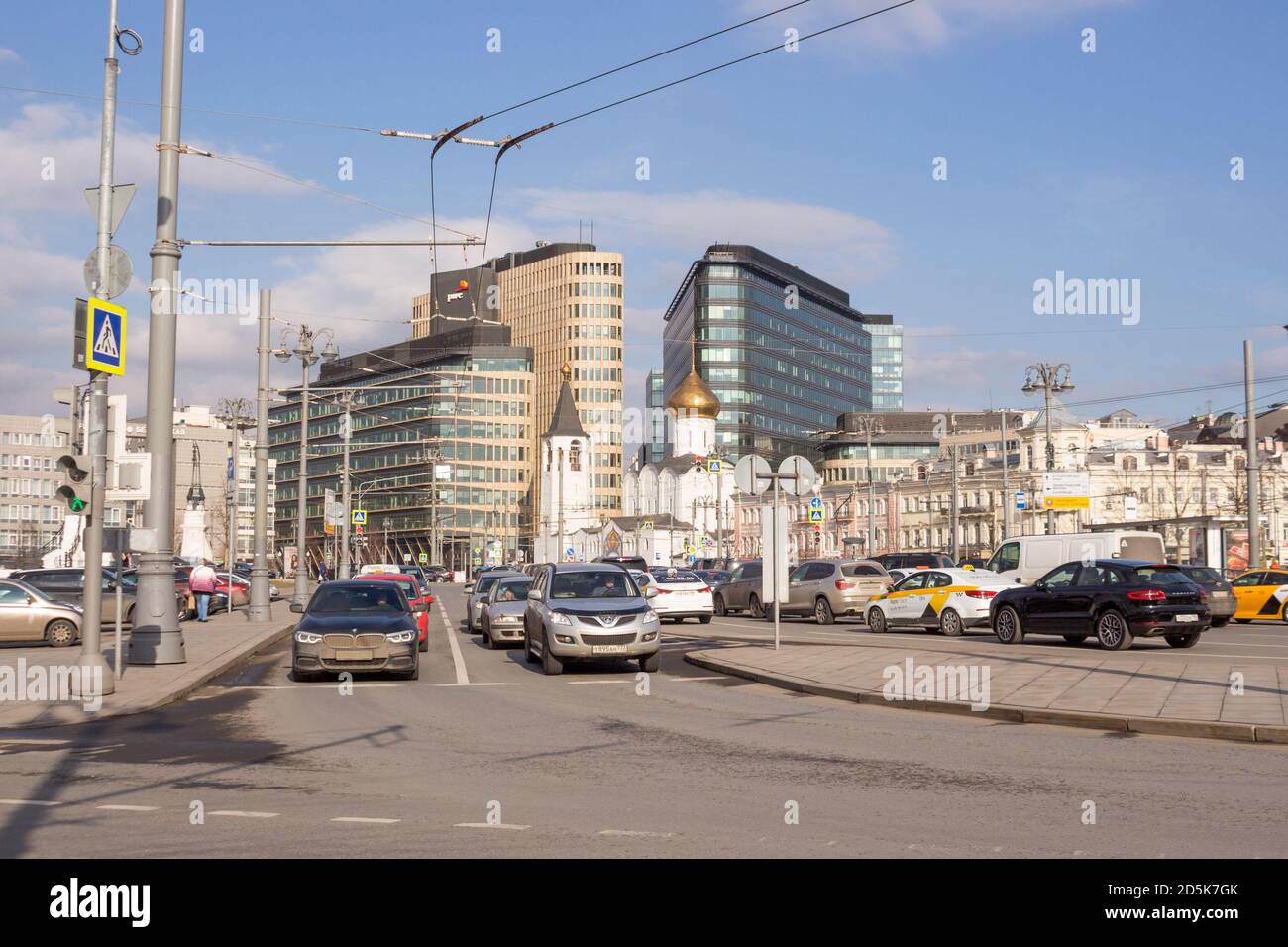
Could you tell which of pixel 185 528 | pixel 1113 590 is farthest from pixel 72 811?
pixel 185 528

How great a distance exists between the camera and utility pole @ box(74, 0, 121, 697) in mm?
17906

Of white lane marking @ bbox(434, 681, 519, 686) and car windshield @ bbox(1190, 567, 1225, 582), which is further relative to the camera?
car windshield @ bbox(1190, 567, 1225, 582)

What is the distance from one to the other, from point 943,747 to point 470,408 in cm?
15123

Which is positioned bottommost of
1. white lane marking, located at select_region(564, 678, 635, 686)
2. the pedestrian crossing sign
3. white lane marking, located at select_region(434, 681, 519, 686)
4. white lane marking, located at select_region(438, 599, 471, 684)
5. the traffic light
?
white lane marking, located at select_region(438, 599, 471, 684)

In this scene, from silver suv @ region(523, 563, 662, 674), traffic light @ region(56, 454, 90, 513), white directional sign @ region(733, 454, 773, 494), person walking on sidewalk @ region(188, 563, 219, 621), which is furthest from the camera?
person walking on sidewalk @ region(188, 563, 219, 621)

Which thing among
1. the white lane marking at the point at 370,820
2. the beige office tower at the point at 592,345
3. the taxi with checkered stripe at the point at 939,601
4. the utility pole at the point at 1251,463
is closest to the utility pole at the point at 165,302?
the white lane marking at the point at 370,820

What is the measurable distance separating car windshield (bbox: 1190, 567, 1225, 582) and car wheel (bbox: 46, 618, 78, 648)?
85.9 feet

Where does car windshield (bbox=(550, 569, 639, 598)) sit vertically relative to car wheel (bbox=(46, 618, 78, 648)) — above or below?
above

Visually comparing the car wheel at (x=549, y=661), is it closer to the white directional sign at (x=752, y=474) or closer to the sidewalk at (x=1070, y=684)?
the sidewalk at (x=1070, y=684)

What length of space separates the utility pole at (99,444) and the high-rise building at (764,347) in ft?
460

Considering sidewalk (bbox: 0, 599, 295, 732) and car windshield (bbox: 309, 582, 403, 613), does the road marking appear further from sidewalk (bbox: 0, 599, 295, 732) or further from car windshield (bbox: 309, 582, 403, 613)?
car windshield (bbox: 309, 582, 403, 613)

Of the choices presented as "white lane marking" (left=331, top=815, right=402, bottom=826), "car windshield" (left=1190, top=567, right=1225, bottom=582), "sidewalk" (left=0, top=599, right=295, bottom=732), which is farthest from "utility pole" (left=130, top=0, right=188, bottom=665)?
"car windshield" (left=1190, top=567, right=1225, bottom=582)

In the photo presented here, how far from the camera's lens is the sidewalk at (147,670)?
15727 millimetres

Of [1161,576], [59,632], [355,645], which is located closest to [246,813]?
[355,645]
